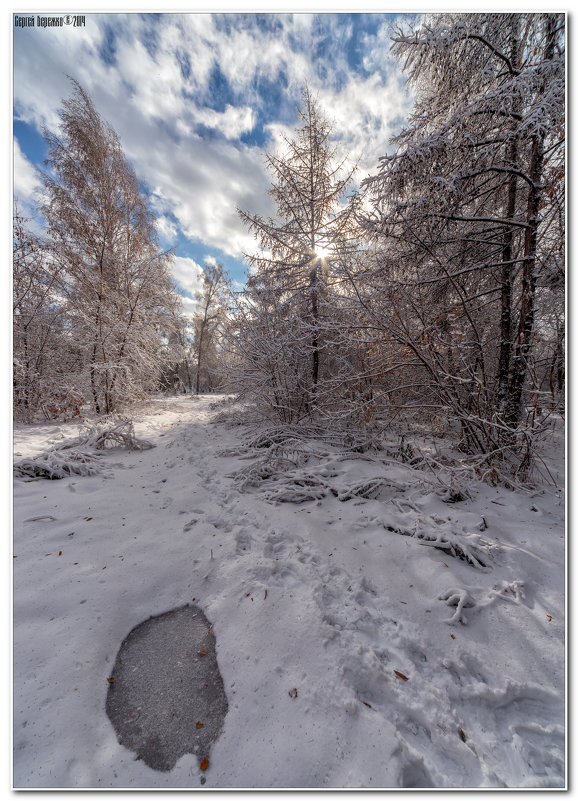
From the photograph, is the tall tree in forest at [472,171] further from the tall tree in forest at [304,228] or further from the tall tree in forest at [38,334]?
the tall tree in forest at [38,334]

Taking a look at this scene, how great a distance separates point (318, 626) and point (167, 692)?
916 millimetres

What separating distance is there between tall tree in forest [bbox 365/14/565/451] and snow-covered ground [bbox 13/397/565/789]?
5.22ft

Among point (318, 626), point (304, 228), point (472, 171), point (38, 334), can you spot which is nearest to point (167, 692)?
point (318, 626)

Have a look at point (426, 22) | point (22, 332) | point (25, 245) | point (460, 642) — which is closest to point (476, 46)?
point (426, 22)

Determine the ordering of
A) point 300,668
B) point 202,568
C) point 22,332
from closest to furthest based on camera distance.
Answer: point 300,668, point 202,568, point 22,332

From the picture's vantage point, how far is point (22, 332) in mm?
7457

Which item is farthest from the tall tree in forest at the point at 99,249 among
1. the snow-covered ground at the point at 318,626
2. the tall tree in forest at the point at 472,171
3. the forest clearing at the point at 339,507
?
the tall tree in forest at the point at 472,171

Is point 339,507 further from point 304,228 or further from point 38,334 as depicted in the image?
point 38,334

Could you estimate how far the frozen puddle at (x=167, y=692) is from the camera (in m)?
1.33

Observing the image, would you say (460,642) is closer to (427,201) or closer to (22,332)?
(427,201)

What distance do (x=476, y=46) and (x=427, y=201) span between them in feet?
6.85

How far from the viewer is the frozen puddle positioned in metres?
1.33

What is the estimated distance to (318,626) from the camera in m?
1.83

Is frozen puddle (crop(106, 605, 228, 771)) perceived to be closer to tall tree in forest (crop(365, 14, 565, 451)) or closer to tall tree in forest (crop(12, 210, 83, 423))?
tall tree in forest (crop(365, 14, 565, 451))
